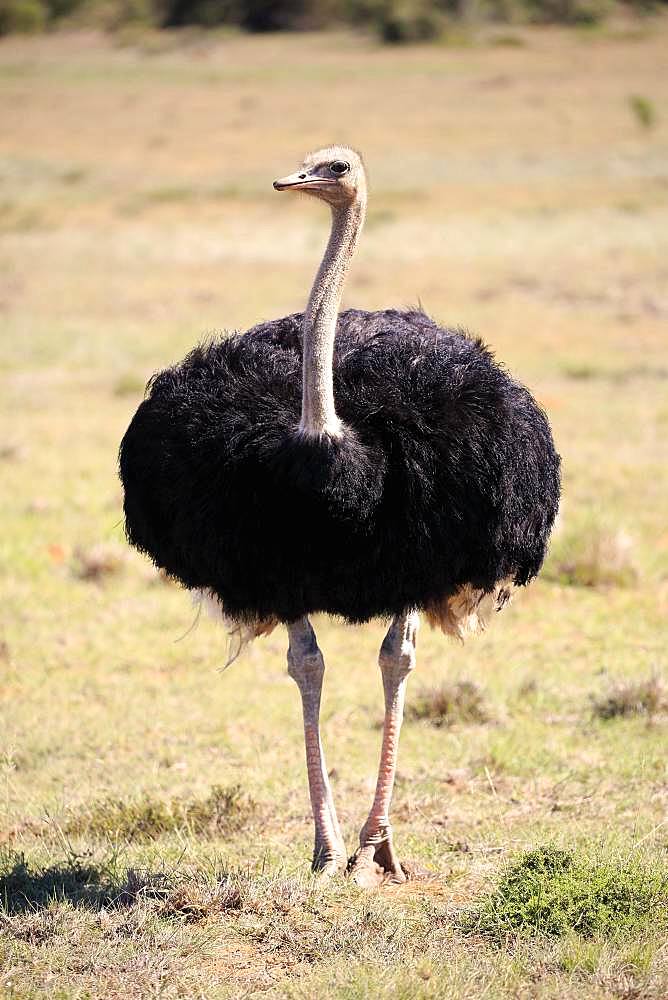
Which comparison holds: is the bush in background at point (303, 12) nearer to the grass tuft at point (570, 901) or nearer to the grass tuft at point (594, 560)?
the grass tuft at point (594, 560)

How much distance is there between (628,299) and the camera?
16438mm

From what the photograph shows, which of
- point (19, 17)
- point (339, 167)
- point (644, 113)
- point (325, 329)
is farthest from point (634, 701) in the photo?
point (19, 17)

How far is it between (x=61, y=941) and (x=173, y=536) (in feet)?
3.94

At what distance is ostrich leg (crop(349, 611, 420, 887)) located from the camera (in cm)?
468

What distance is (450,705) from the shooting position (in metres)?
6.37

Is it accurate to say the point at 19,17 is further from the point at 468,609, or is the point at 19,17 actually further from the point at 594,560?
the point at 468,609

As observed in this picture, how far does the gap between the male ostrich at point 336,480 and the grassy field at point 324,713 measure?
53cm

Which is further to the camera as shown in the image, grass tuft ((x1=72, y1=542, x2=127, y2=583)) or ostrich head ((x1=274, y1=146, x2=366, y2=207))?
grass tuft ((x1=72, y1=542, x2=127, y2=583))

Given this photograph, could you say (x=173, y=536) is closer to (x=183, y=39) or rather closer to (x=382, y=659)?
(x=382, y=659)

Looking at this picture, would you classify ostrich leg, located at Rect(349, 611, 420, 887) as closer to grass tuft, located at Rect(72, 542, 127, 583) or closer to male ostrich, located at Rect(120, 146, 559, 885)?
male ostrich, located at Rect(120, 146, 559, 885)

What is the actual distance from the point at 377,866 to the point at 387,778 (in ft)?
0.95

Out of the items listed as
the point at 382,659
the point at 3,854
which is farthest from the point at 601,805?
the point at 3,854

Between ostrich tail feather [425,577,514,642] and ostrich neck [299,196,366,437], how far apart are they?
3.10 feet

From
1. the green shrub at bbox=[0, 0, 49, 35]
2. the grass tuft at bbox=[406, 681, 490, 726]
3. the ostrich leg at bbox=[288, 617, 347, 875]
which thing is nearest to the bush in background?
the green shrub at bbox=[0, 0, 49, 35]
